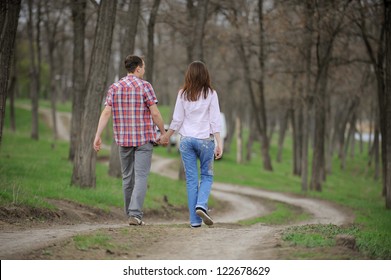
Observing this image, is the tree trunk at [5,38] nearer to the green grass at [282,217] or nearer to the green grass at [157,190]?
the green grass at [157,190]

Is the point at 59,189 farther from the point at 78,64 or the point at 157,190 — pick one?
the point at 78,64

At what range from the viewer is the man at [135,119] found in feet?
28.9

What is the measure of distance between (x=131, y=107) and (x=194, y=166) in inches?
50.9

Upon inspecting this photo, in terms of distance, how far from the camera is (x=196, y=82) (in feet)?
28.6

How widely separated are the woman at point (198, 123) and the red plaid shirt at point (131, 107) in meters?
0.37

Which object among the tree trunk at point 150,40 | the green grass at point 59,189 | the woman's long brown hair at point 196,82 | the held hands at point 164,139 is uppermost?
the tree trunk at point 150,40

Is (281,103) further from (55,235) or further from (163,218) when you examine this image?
(55,235)

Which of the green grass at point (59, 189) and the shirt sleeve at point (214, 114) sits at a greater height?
the shirt sleeve at point (214, 114)

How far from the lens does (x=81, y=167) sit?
14414mm

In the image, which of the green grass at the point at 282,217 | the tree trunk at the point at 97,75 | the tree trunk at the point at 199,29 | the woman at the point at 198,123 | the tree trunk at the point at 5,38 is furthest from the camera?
the tree trunk at the point at 199,29

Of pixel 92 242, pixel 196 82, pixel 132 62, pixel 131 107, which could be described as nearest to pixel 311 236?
pixel 92 242

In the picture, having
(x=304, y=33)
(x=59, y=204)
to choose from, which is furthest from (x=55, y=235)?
(x=304, y=33)

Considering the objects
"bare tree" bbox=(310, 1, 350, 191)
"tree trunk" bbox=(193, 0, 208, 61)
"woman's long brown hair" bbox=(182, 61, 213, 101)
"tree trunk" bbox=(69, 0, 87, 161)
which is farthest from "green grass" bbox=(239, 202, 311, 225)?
"tree trunk" bbox=(69, 0, 87, 161)

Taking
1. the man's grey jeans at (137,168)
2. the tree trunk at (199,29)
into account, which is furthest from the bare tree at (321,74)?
the man's grey jeans at (137,168)
